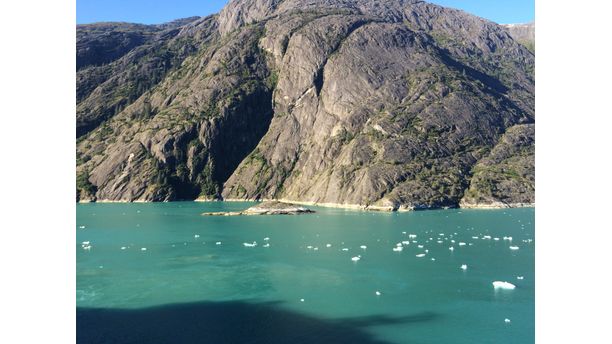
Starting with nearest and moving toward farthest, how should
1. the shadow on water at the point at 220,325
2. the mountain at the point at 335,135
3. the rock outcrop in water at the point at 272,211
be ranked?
the shadow on water at the point at 220,325, the rock outcrop in water at the point at 272,211, the mountain at the point at 335,135

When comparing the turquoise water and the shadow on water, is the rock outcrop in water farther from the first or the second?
the shadow on water

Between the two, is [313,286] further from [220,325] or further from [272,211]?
[272,211]

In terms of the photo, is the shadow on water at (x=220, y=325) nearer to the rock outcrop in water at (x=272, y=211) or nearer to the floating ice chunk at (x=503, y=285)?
the floating ice chunk at (x=503, y=285)

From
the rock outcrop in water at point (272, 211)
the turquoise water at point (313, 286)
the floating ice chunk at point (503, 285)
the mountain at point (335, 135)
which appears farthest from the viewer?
the mountain at point (335, 135)

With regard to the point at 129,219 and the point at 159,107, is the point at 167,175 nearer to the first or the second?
the point at 159,107

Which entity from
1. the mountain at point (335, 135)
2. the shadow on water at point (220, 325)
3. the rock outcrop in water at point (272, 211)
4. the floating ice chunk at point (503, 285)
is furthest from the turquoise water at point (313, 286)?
the mountain at point (335, 135)

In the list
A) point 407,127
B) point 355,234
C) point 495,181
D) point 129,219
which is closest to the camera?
point 355,234

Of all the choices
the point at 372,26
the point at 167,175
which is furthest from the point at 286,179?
the point at 372,26

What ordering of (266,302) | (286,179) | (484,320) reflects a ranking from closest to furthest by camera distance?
(484,320) < (266,302) < (286,179)
